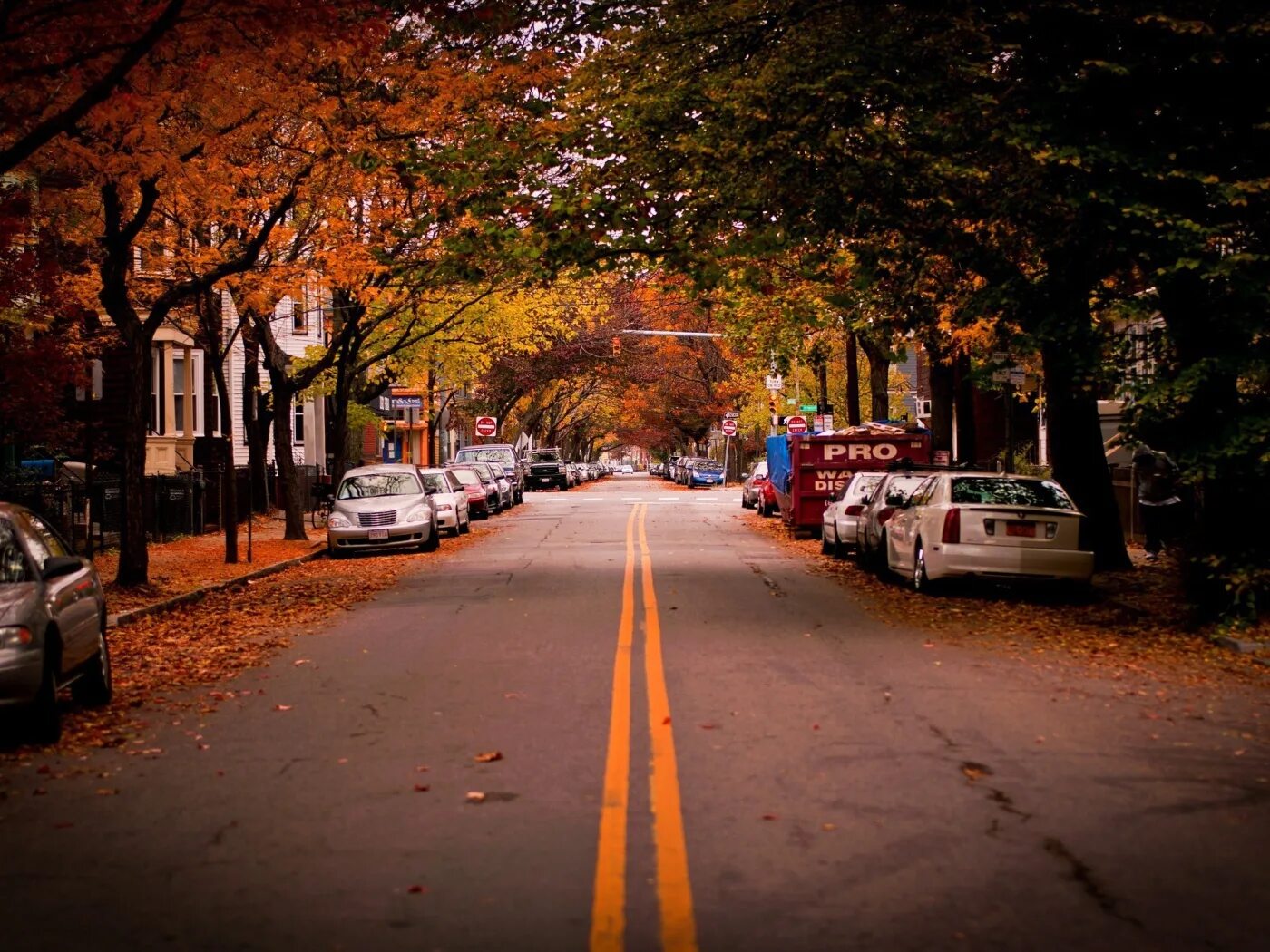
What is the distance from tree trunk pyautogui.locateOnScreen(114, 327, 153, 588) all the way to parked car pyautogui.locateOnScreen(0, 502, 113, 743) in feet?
27.3

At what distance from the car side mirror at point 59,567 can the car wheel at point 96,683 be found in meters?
0.90

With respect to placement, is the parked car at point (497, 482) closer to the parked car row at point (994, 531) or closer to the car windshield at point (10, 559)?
the parked car row at point (994, 531)

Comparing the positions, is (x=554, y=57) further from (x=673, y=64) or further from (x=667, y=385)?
(x=667, y=385)

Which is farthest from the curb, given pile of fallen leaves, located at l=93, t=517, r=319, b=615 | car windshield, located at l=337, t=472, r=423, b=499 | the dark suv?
the dark suv

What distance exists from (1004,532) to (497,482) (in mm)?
29400

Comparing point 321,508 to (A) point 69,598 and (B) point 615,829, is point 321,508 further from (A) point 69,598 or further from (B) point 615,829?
(B) point 615,829

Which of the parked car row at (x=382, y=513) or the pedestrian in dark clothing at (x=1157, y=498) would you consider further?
the parked car row at (x=382, y=513)

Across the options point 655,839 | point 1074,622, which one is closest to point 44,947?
point 655,839

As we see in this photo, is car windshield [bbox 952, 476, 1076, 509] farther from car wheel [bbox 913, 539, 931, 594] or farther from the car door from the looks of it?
the car door

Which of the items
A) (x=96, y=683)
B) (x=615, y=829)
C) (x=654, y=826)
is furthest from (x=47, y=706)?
(x=654, y=826)

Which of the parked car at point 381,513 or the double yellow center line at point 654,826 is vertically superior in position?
the parked car at point 381,513

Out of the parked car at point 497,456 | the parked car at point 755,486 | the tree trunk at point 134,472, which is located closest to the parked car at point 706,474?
the parked car at point 497,456

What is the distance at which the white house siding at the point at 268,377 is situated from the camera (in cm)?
4547

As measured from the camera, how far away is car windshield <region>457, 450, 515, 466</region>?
188 ft
